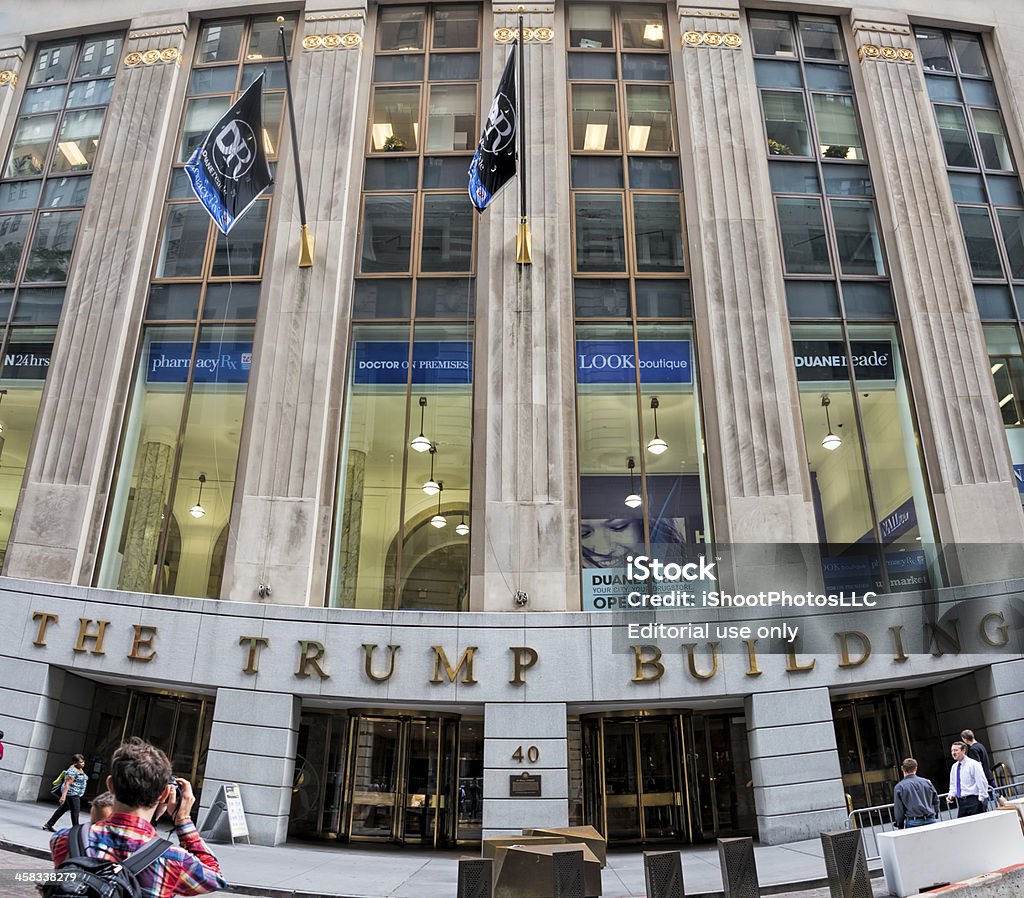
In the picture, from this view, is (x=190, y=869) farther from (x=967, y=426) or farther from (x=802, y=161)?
(x=802, y=161)

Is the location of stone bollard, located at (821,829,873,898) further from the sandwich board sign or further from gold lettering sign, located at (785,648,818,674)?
the sandwich board sign

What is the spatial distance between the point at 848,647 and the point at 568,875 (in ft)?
32.3

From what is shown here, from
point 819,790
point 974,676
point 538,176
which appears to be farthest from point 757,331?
point 819,790

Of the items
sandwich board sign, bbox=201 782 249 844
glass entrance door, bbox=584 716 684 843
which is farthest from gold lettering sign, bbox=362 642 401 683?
glass entrance door, bbox=584 716 684 843

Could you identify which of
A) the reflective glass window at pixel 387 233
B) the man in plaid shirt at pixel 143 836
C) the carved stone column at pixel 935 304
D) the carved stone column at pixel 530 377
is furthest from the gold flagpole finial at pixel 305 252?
the man in plaid shirt at pixel 143 836

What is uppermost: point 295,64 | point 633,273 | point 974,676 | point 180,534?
point 295,64

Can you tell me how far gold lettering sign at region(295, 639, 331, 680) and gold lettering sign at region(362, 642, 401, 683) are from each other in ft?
2.68

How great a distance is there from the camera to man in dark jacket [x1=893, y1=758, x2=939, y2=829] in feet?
33.8

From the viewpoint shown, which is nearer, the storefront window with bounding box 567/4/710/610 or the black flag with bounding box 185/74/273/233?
the black flag with bounding box 185/74/273/233

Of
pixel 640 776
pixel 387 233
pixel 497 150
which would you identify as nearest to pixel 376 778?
pixel 640 776

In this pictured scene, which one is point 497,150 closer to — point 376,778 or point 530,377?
point 530,377

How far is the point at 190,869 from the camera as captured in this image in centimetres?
376

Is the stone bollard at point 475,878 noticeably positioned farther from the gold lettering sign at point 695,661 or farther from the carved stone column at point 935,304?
the carved stone column at point 935,304

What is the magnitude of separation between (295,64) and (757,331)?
1470cm
